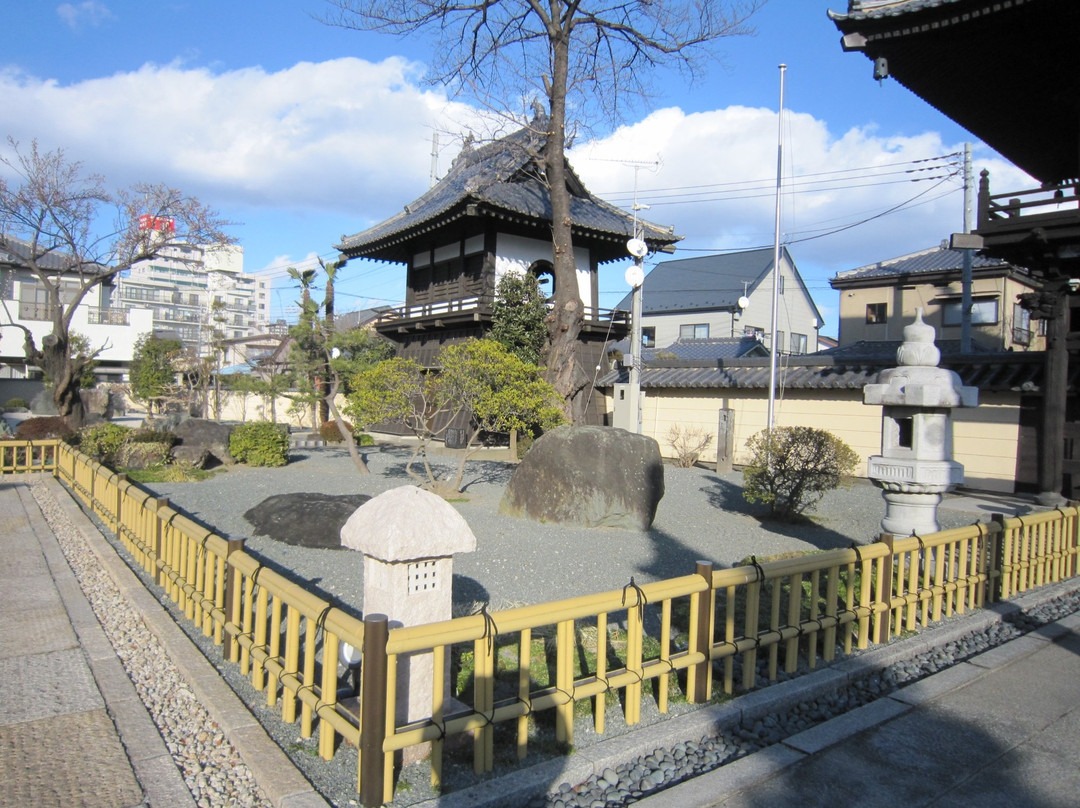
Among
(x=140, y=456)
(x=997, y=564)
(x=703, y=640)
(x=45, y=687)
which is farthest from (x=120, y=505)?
(x=997, y=564)

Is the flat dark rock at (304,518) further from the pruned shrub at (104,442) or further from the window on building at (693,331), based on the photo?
the window on building at (693,331)

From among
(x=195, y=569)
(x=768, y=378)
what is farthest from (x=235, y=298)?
(x=195, y=569)

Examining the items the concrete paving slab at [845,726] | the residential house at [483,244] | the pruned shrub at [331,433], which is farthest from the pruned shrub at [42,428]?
the concrete paving slab at [845,726]

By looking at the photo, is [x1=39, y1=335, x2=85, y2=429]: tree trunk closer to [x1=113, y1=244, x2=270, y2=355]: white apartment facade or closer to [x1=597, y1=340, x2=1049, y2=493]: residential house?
[x1=597, y1=340, x2=1049, y2=493]: residential house

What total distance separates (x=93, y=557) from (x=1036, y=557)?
8.95m

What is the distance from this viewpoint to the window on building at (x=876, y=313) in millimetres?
26464

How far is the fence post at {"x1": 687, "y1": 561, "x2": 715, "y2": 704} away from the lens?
3.80 m

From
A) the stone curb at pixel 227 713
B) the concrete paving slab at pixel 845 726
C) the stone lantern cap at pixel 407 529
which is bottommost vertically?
the concrete paving slab at pixel 845 726

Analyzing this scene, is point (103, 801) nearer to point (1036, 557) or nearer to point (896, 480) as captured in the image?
point (896, 480)

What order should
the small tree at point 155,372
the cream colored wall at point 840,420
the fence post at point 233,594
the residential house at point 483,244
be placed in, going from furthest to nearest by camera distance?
1. the small tree at point 155,372
2. the residential house at point 483,244
3. the cream colored wall at point 840,420
4. the fence post at point 233,594

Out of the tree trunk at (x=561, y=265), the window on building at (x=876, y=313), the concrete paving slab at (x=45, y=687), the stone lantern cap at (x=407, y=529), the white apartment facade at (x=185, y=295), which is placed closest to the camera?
the stone lantern cap at (x=407, y=529)

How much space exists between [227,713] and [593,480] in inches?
231

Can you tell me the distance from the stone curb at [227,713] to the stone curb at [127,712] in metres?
0.05

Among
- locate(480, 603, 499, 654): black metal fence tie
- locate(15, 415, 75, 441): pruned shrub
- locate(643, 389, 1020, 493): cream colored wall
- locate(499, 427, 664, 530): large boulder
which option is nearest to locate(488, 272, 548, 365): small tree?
locate(643, 389, 1020, 493): cream colored wall
